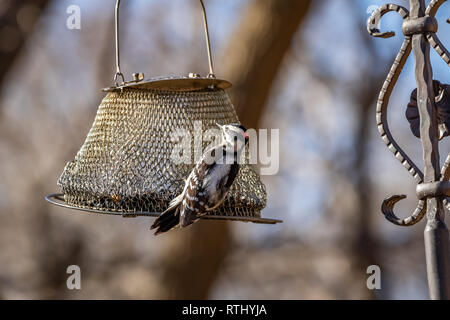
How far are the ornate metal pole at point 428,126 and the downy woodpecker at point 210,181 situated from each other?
0.77 m

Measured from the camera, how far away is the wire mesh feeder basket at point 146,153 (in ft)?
11.1

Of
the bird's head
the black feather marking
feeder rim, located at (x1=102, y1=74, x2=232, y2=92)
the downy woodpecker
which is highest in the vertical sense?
feeder rim, located at (x1=102, y1=74, x2=232, y2=92)

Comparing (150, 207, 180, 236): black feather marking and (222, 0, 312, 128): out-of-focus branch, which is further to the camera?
(222, 0, 312, 128): out-of-focus branch

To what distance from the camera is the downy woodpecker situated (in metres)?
3.18

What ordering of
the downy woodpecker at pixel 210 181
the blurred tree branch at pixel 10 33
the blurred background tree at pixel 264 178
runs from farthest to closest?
1. the blurred background tree at pixel 264 178
2. the blurred tree branch at pixel 10 33
3. the downy woodpecker at pixel 210 181

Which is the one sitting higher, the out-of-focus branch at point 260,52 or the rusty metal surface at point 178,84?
the out-of-focus branch at point 260,52

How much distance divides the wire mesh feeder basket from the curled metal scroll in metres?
0.90

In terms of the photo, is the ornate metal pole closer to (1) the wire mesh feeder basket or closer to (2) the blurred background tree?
(1) the wire mesh feeder basket

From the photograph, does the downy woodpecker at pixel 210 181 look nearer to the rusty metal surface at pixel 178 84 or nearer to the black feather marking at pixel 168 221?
the black feather marking at pixel 168 221

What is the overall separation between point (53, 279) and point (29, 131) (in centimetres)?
146

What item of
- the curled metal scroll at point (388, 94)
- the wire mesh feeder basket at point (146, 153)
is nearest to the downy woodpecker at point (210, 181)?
the wire mesh feeder basket at point (146, 153)

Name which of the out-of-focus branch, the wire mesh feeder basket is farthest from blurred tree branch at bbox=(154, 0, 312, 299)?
the wire mesh feeder basket
